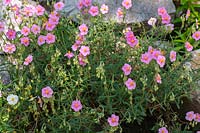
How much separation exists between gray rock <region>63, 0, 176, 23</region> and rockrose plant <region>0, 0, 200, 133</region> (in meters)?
0.75

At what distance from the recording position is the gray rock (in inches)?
177

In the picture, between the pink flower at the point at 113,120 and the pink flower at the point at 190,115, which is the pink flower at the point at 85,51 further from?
the pink flower at the point at 190,115

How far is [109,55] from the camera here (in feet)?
11.9

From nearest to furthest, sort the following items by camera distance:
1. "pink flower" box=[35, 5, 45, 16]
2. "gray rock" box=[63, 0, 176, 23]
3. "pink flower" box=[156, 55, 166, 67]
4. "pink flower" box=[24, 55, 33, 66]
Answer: "pink flower" box=[156, 55, 166, 67] → "pink flower" box=[24, 55, 33, 66] → "pink flower" box=[35, 5, 45, 16] → "gray rock" box=[63, 0, 176, 23]

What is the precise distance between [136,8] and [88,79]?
1382 millimetres

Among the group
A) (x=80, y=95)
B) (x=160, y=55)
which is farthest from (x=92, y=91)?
(x=160, y=55)

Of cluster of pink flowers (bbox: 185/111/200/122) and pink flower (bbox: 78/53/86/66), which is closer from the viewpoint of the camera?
pink flower (bbox: 78/53/86/66)

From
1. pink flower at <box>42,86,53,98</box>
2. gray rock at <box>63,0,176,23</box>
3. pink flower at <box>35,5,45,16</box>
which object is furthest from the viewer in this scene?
gray rock at <box>63,0,176,23</box>

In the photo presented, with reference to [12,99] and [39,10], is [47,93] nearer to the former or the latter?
[12,99]

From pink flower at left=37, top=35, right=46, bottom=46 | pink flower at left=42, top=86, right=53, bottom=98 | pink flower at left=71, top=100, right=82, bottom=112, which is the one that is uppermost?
pink flower at left=37, top=35, right=46, bottom=46

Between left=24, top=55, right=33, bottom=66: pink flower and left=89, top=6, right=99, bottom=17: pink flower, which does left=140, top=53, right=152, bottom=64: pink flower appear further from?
left=24, top=55, right=33, bottom=66: pink flower

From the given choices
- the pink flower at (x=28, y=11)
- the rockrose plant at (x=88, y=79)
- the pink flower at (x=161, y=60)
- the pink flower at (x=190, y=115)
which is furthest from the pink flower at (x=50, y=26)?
the pink flower at (x=190, y=115)

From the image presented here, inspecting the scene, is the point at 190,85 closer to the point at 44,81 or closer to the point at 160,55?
the point at 160,55

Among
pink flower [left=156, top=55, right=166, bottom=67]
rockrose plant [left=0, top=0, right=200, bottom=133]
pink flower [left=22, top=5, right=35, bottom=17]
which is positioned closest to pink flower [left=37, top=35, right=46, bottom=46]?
rockrose plant [left=0, top=0, right=200, bottom=133]
